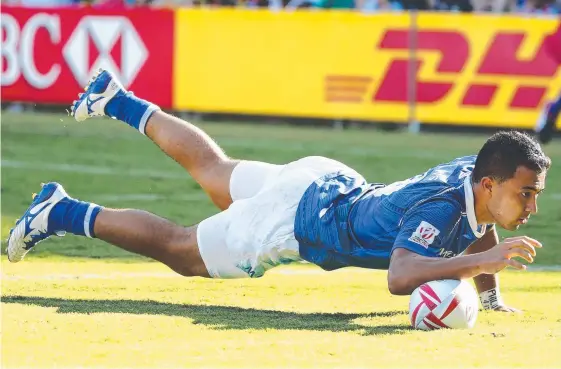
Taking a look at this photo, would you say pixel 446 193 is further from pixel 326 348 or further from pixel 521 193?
pixel 326 348

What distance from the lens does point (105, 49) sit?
18750 millimetres

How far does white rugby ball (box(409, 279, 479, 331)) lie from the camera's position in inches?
240

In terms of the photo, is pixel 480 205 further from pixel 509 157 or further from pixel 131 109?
pixel 131 109

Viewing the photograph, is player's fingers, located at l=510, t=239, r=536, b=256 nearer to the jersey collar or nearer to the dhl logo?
the jersey collar

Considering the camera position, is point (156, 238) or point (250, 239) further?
point (156, 238)

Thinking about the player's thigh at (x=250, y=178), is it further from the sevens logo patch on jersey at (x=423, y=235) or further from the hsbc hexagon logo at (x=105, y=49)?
the hsbc hexagon logo at (x=105, y=49)

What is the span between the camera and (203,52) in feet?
60.6

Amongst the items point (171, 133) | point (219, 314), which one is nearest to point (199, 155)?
point (171, 133)

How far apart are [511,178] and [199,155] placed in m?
2.19

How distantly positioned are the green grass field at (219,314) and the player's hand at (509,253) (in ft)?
1.14

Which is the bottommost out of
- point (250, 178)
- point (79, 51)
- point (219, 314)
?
point (79, 51)

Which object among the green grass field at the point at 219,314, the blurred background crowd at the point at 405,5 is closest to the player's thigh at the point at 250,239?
the green grass field at the point at 219,314

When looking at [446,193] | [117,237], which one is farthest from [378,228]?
[117,237]

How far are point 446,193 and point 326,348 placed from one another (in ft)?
3.80
